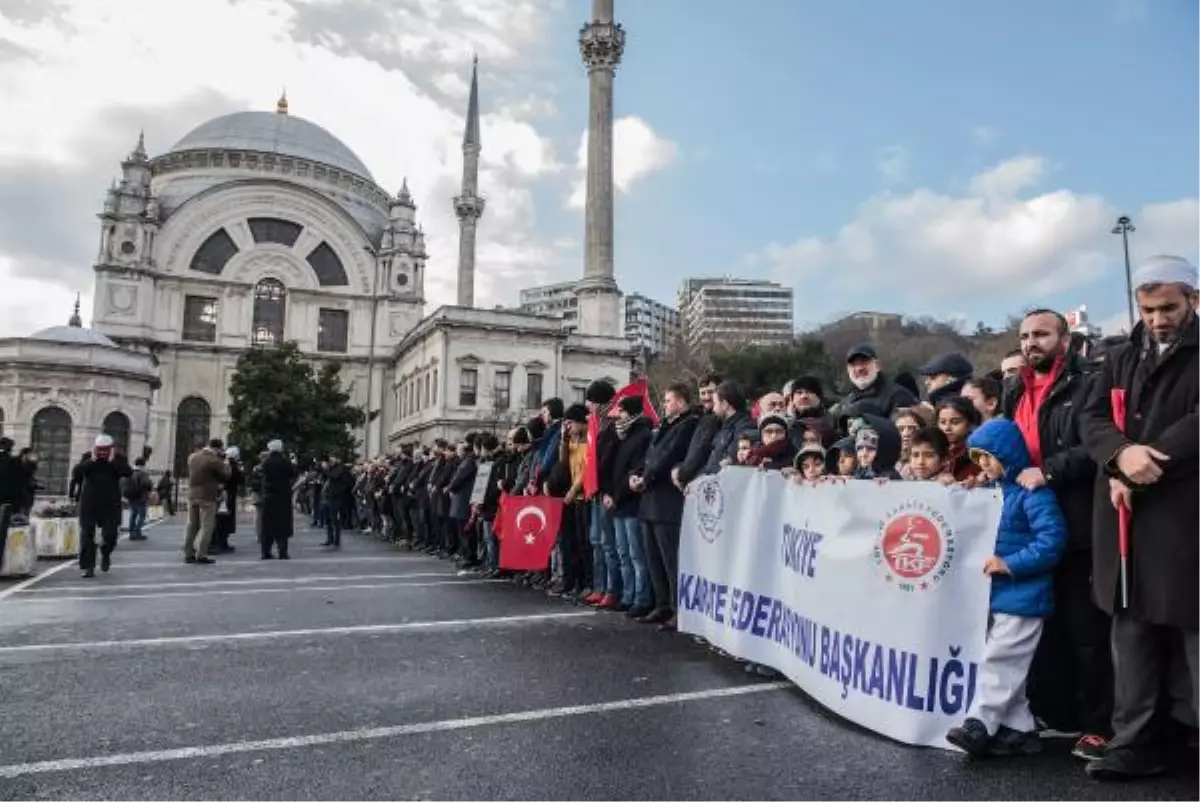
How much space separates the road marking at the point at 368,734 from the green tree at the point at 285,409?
37331mm

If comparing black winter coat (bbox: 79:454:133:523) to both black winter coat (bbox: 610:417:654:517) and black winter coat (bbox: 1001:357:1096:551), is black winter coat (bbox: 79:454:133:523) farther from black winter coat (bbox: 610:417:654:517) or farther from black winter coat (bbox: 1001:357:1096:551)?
black winter coat (bbox: 1001:357:1096:551)

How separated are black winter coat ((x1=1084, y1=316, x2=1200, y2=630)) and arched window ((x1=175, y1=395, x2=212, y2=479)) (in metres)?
56.9

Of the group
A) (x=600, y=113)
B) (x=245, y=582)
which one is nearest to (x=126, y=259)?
(x=600, y=113)

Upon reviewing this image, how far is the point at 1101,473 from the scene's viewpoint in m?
3.81

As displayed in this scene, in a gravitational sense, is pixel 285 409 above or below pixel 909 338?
below

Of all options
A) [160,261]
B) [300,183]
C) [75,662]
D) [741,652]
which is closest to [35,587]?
[75,662]

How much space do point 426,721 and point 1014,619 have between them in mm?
2979

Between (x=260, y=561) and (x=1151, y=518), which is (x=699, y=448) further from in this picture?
(x=260, y=561)

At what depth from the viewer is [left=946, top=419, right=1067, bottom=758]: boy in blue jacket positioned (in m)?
3.81

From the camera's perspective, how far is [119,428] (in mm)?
41219

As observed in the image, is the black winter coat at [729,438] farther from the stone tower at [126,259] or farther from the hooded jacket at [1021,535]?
the stone tower at [126,259]

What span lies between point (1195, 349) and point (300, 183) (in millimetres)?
64120

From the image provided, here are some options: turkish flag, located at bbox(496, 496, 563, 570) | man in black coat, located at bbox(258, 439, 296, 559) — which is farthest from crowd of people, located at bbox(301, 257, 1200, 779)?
man in black coat, located at bbox(258, 439, 296, 559)

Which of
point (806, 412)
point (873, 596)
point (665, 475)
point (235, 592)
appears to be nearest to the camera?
point (873, 596)
